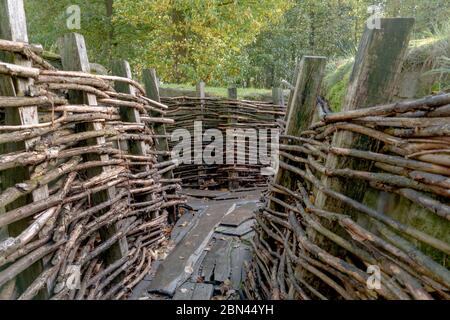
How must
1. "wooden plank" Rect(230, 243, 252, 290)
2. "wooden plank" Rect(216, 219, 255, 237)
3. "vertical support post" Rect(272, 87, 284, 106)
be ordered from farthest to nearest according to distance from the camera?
"vertical support post" Rect(272, 87, 284, 106), "wooden plank" Rect(216, 219, 255, 237), "wooden plank" Rect(230, 243, 252, 290)

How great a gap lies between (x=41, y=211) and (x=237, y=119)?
4.39 meters

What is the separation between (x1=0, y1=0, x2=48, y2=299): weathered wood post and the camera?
1734 millimetres

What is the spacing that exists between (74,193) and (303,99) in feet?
5.61

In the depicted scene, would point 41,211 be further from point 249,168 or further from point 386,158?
point 249,168

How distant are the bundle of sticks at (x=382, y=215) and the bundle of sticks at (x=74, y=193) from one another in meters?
1.32

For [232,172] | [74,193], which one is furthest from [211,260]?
[232,172]

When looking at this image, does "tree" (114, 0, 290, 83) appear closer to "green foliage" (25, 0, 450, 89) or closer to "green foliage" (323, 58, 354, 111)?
"green foliage" (25, 0, 450, 89)

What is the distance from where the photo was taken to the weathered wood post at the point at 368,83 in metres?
1.44

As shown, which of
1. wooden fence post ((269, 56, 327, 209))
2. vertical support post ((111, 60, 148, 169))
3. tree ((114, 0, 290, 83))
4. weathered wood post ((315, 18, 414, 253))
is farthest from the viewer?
tree ((114, 0, 290, 83))

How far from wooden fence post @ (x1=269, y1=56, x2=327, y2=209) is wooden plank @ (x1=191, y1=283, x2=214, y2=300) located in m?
0.95

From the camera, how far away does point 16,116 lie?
1.76 meters

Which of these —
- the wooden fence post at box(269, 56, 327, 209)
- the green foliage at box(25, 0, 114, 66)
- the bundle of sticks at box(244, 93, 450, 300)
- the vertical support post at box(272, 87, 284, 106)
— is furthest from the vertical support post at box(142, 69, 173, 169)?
the green foliage at box(25, 0, 114, 66)
